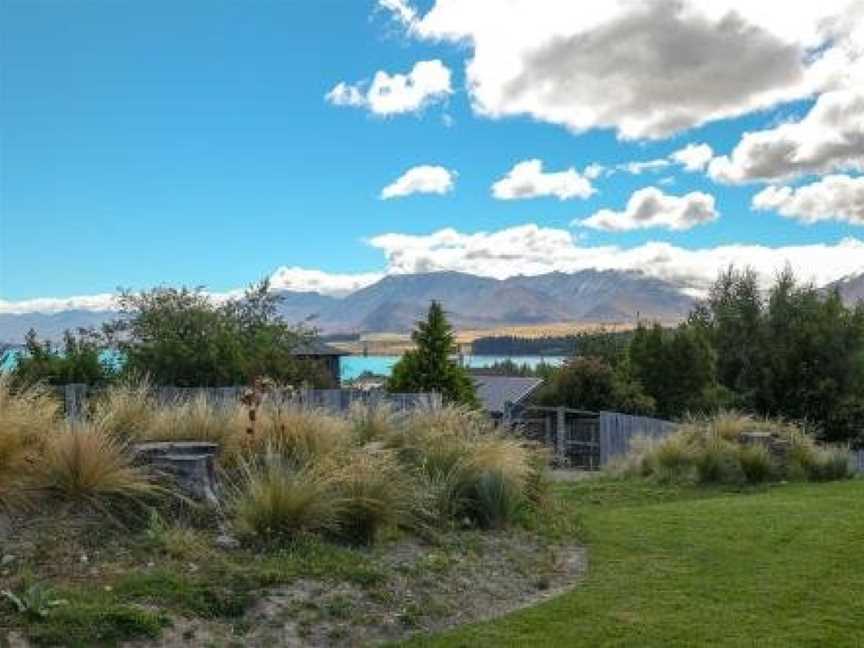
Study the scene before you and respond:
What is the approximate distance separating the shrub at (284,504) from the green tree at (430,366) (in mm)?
16970

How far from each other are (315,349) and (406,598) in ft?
104

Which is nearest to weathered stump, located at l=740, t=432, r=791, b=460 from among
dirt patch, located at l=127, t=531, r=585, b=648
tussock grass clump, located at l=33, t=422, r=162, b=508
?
dirt patch, located at l=127, t=531, r=585, b=648

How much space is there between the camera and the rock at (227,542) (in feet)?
21.3

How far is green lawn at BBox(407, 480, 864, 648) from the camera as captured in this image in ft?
18.3

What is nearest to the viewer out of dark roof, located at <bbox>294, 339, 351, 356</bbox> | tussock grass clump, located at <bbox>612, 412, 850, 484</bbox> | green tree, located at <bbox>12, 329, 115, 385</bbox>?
tussock grass clump, located at <bbox>612, 412, 850, 484</bbox>

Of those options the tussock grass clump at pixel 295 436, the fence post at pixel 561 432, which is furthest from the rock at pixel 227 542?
the fence post at pixel 561 432

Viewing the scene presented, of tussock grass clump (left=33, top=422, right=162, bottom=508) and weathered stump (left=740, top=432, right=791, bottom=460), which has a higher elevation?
tussock grass clump (left=33, top=422, right=162, bottom=508)

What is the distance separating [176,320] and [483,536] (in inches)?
680

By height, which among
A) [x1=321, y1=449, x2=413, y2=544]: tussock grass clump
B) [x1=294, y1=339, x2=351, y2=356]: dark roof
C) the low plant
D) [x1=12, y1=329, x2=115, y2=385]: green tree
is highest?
[x1=294, y1=339, x2=351, y2=356]: dark roof

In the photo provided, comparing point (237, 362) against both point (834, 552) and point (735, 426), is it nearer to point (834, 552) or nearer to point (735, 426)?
point (735, 426)

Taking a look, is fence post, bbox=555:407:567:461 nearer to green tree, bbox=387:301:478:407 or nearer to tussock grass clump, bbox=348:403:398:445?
green tree, bbox=387:301:478:407

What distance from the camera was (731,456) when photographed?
1473 centimetres

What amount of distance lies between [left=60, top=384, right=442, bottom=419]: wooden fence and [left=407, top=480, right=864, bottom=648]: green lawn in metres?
2.54

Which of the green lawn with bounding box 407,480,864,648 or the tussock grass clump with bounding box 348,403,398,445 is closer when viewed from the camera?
the green lawn with bounding box 407,480,864,648
